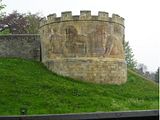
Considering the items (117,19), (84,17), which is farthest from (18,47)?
(117,19)

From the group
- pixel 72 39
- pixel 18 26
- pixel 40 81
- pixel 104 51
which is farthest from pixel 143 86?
pixel 18 26

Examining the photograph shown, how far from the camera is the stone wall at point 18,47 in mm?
37656

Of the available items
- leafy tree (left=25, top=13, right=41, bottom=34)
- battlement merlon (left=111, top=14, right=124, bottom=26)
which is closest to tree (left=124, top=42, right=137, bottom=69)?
leafy tree (left=25, top=13, right=41, bottom=34)

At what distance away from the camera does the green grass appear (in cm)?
2630

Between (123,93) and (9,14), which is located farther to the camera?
(9,14)

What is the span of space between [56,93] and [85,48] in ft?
22.3

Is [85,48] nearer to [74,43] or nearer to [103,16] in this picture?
[74,43]

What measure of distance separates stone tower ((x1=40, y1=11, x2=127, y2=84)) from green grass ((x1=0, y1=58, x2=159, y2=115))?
0.97m

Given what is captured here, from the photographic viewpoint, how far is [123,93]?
32.2 meters

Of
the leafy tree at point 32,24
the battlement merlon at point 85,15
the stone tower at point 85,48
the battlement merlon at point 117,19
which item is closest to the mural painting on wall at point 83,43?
the stone tower at point 85,48

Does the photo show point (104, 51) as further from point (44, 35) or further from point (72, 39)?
point (44, 35)

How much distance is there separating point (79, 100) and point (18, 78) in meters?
5.26

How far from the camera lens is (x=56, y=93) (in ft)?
95.7

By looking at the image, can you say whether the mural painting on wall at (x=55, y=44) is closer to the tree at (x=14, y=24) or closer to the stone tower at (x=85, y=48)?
the stone tower at (x=85, y=48)
